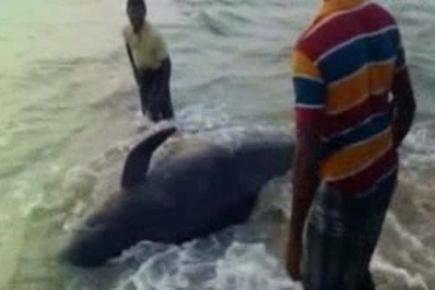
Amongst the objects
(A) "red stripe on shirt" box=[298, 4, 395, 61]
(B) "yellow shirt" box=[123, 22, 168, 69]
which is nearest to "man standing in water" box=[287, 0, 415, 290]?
(A) "red stripe on shirt" box=[298, 4, 395, 61]

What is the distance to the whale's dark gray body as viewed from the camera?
834 centimetres

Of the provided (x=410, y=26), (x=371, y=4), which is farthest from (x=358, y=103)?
(x=410, y=26)

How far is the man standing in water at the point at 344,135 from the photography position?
4523mm

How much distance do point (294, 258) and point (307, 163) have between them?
0.63 metres

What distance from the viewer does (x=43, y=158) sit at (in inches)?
434

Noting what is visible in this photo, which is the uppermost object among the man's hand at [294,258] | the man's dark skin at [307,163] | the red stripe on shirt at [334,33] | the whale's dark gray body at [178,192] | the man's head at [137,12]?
the red stripe on shirt at [334,33]

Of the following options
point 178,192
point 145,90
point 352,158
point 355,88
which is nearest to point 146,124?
point 145,90

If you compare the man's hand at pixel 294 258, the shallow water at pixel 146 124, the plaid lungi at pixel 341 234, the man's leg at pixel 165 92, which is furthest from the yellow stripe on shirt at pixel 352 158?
the man's leg at pixel 165 92

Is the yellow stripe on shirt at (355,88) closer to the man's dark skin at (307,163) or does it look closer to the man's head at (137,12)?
the man's dark skin at (307,163)

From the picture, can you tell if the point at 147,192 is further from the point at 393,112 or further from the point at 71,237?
the point at 393,112

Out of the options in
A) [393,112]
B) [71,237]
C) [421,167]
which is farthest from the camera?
[421,167]

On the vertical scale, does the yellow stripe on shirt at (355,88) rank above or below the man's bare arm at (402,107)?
above

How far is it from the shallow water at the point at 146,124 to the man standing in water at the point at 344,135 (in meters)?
2.67

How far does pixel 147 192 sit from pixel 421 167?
321 cm
